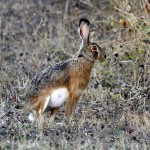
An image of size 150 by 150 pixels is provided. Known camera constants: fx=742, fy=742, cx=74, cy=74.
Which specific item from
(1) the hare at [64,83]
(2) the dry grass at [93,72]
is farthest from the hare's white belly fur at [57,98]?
(2) the dry grass at [93,72]

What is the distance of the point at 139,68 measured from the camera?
925 centimetres

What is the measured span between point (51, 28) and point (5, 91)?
336 centimetres

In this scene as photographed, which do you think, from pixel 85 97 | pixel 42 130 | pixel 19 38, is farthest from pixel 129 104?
pixel 19 38

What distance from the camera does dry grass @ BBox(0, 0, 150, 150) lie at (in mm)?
6945

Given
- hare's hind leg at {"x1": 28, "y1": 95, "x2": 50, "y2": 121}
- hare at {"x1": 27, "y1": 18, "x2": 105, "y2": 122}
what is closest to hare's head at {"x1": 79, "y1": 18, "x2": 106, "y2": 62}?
hare at {"x1": 27, "y1": 18, "x2": 105, "y2": 122}

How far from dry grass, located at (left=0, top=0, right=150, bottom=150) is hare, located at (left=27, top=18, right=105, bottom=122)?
22cm

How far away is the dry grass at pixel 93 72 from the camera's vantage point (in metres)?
6.95

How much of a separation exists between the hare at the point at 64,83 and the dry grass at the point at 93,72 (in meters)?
0.22

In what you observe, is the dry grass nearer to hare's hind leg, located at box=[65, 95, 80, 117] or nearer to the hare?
hare's hind leg, located at box=[65, 95, 80, 117]

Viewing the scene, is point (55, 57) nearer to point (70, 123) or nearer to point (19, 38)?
point (19, 38)

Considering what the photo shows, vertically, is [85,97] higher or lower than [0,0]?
lower

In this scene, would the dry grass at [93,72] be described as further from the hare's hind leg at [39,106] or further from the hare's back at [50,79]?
the hare's back at [50,79]

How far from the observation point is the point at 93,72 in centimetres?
942

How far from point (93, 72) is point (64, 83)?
1837 mm
